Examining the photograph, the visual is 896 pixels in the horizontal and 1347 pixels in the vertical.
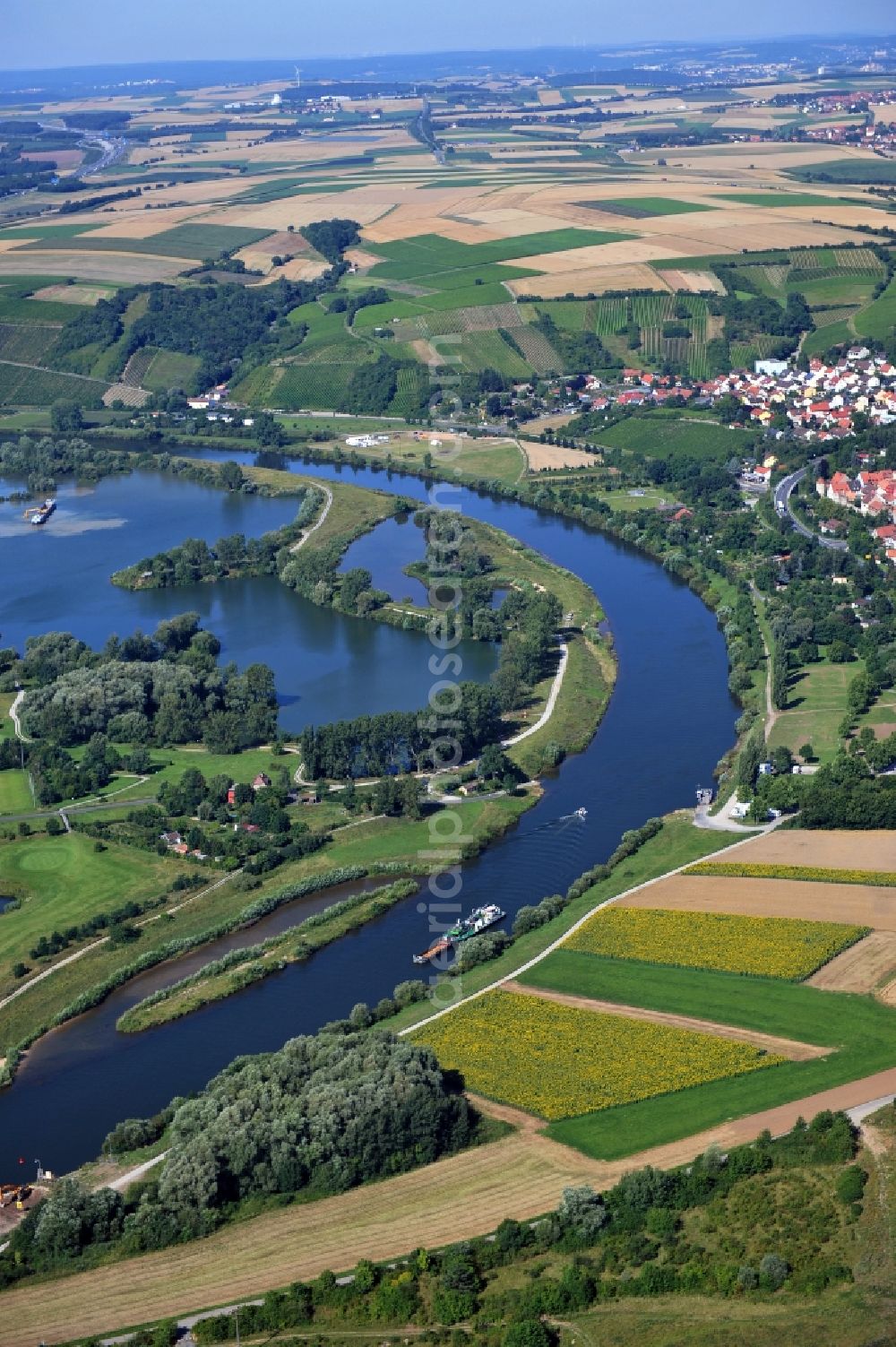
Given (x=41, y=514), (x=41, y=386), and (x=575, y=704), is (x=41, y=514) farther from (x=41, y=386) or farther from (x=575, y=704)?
(x=575, y=704)

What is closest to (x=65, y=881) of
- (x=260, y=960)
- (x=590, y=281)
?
(x=260, y=960)

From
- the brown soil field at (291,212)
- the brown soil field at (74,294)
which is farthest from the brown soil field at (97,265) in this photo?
the brown soil field at (291,212)

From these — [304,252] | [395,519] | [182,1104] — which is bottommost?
[182,1104]

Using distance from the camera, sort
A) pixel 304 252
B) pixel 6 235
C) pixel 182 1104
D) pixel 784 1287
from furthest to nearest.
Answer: pixel 6 235 < pixel 304 252 < pixel 182 1104 < pixel 784 1287

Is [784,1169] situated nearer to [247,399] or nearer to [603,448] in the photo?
A: [603,448]

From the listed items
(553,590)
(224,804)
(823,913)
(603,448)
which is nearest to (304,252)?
(603,448)

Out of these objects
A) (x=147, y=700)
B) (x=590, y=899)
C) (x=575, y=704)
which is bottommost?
(x=590, y=899)
